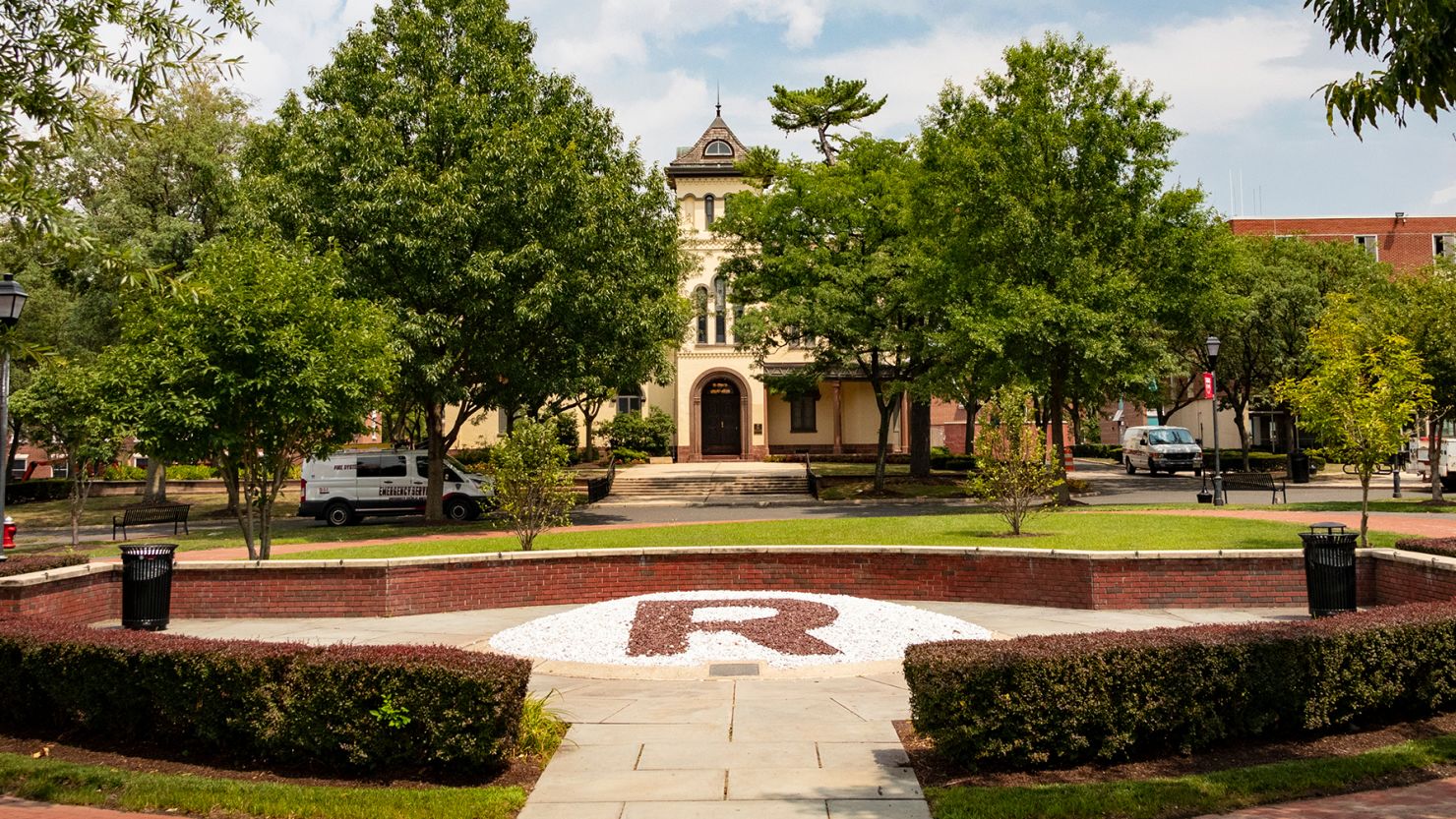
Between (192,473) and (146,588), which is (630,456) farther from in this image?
(146,588)

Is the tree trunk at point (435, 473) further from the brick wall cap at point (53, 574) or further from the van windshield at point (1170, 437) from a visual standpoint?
the van windshield at point (1170, 437)

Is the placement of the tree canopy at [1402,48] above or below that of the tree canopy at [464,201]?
below

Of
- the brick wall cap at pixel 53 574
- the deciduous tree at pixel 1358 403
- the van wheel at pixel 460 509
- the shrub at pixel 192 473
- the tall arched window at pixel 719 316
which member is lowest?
the van wheel at pixel 460 509

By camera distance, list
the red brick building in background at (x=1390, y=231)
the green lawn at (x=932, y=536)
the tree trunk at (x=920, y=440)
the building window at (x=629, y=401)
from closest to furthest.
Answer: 1. the green lawn at (x=932, y=536)
2. the tree trunk at (x=920, y=440)
3. the building window at (x=629, y=401)
4. the red brick building in background at (x=1390, y=231)

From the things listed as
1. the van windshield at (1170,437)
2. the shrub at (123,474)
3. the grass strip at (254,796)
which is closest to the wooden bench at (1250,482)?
the van windshield at (1170,437)

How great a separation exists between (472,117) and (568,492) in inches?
480

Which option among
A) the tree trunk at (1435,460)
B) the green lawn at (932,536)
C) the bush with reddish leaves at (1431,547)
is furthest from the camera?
the tree trunk at (1435,460)

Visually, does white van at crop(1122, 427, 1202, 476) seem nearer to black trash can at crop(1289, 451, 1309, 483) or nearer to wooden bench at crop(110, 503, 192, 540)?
Answer: black trash can at crop(1289, 451, 1309, 483)

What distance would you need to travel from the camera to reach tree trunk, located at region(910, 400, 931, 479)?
A: 127 ft

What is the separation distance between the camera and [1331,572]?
12.5m

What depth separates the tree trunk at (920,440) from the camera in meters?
38.7

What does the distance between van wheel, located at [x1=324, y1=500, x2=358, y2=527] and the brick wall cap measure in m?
15.9

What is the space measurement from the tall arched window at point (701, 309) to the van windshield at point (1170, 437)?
19.9 meters

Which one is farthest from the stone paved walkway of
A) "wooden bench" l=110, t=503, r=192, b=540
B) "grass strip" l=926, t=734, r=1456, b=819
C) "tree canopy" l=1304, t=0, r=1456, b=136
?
"wooden bench" l=110, t=503, r=192, b=540
